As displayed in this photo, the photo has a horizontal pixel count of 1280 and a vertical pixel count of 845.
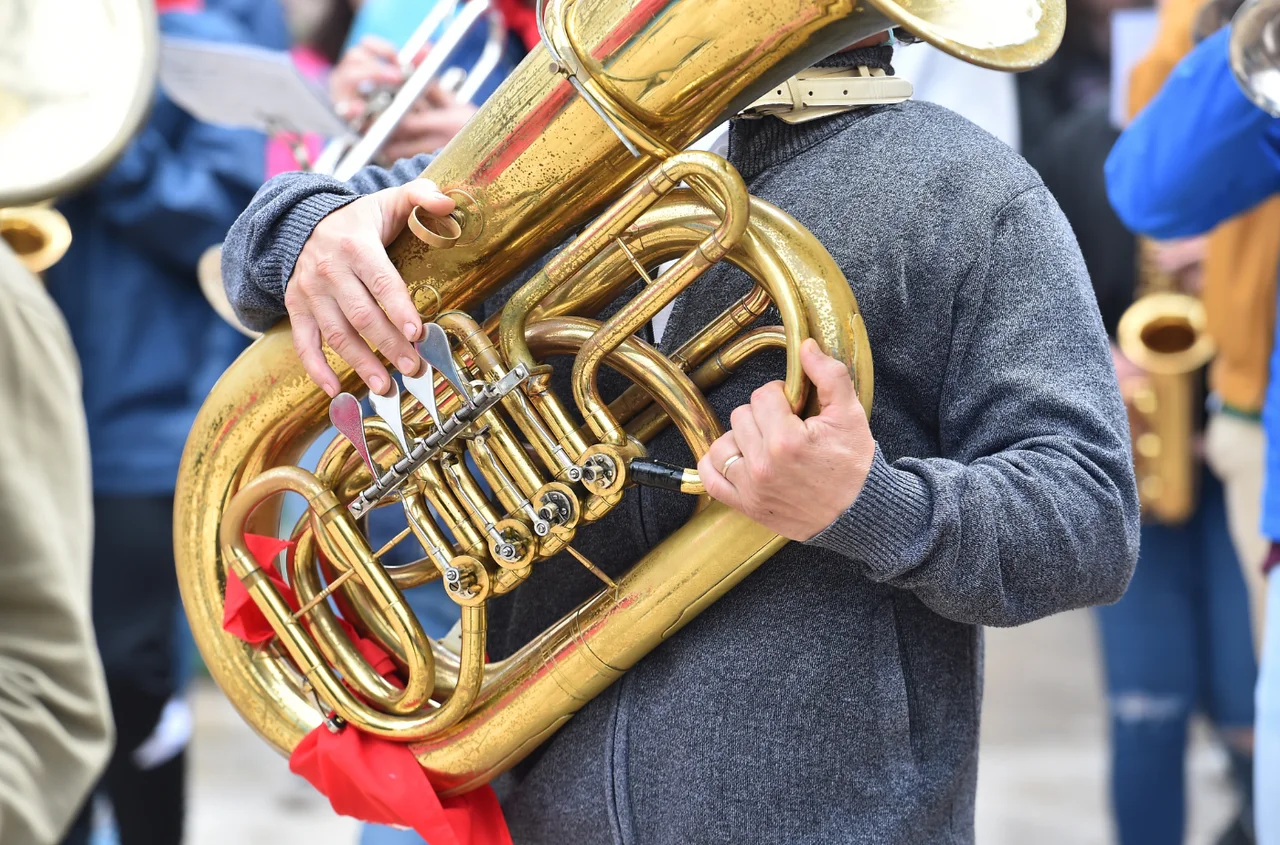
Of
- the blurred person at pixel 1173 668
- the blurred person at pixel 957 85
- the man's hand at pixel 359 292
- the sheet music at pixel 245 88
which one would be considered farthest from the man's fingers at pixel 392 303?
the blurred person at pixel 1173 668

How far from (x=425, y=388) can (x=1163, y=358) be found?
2.11 metres

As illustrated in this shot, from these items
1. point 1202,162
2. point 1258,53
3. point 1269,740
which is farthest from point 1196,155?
point 1269,740

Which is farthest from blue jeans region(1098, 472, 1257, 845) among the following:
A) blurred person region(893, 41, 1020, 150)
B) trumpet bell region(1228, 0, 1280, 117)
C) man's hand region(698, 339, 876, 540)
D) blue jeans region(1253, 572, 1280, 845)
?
man's hand region(698, 339, 876, 540)

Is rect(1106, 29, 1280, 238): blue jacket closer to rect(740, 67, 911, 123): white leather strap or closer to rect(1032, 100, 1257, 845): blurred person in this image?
rect(1032, 100, 1257, 845): blurred person

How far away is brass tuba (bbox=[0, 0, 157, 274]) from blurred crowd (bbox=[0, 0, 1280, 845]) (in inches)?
24.2

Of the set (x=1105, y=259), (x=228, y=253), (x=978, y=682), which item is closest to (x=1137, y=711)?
(x=1105, y=259)

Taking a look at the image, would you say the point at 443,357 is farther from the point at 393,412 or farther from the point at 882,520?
the point at 882,520

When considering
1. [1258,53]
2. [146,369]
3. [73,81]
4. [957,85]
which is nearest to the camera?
[73,81]

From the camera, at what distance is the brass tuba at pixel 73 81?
1.32m

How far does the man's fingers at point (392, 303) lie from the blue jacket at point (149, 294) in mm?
1492

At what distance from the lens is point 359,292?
115 cm

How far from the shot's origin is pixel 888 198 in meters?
1.18

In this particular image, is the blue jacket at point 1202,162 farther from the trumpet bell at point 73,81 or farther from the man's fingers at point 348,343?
the trumpet bell at point 73,81

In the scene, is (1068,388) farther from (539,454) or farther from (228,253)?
(228,253)
